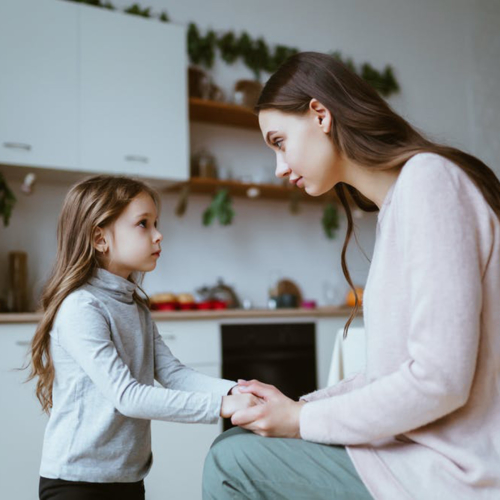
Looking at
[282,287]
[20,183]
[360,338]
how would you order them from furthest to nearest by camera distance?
[282,287] < [20,183] < [360,338]

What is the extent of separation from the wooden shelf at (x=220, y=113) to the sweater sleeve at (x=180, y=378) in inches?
82.6

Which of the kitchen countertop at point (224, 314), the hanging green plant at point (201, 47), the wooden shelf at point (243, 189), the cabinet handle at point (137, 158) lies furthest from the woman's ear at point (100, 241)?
the hanging green plant at point (201, 47)

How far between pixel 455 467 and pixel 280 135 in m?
0.68

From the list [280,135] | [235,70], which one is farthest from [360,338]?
[235,70]

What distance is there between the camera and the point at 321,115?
1.12 m

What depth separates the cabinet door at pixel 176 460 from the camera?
262 cm

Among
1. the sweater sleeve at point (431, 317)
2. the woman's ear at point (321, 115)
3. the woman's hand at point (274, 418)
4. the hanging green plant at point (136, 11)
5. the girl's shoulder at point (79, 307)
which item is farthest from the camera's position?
the hanging green plant at point (136, 11)

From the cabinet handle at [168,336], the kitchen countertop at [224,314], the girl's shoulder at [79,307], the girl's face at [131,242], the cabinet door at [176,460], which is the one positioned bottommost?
the cabinet door at [176,460]

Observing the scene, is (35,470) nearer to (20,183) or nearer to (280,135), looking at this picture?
(20,183)

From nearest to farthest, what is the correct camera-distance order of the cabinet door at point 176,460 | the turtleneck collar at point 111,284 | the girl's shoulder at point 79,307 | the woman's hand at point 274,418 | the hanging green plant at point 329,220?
1. the woman's hand at point 274,418
2. the girl's shoulder at point 79,307
3. the turtleneck collar at point 111,284
4. the cabinet door at point 176,460
5. the hanging green plant at point 329,220

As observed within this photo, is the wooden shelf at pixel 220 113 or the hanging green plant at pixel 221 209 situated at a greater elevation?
the wooden shelf at pixel 220 113

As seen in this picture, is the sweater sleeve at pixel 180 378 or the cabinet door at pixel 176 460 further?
the cabinet door at pixel 176 460

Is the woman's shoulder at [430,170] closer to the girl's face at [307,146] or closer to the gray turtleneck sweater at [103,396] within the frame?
the girl's face at [307,146]

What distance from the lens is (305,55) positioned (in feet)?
3.85
